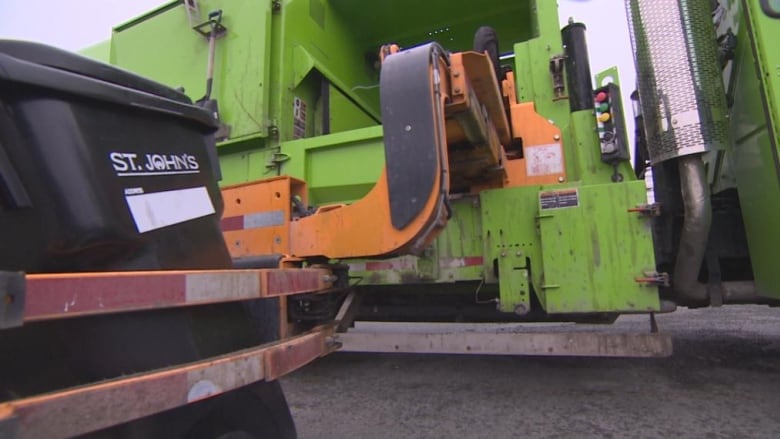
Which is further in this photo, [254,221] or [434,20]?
[434,20]

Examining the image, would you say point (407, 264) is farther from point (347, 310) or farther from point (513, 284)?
point (513, 284)

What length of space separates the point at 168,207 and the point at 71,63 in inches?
17.9

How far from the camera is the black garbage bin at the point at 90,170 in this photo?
3.52 ft

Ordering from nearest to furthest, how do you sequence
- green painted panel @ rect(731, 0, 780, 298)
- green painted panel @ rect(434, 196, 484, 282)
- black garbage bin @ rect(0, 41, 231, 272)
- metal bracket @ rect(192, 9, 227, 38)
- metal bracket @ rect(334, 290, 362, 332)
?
black garbage bin @ rect(0, 41, 231, 272) → green painted panel @ rect(731, 0, 780, 298) → metal bracket @ rect(334, 290, 362, 332) → green painted panel @ rect(434, 196, 484, 282) → metal bracket @ rect(192, 9, 227, 38)

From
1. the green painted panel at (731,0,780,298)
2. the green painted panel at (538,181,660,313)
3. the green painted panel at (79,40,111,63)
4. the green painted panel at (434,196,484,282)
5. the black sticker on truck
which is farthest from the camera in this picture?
the green painted panel at (79,40,111,63)

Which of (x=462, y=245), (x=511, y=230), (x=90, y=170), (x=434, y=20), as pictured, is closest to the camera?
(x=90, y=170)

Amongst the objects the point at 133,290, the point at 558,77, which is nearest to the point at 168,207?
the point at 133,290

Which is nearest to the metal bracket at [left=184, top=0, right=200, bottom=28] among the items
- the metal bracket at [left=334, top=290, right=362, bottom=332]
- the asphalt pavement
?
the metal bracket at [left=334, top=290, right=362, bottom=332]

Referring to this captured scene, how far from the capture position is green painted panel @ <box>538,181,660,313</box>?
9.14ft

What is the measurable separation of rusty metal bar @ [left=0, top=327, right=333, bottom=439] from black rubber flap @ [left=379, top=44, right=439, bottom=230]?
79 cm

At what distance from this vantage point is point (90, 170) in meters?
1.18

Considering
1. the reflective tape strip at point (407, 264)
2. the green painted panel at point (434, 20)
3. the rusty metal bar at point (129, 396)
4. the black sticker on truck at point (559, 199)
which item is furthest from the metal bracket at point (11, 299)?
the green painted panel at point (434, 20)

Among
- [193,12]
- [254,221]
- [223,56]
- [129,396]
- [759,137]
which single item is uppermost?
[193,12]

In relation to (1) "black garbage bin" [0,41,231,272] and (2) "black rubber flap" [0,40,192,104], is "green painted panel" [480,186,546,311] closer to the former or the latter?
(1) "black garbage bin" [0,41,231,272]
